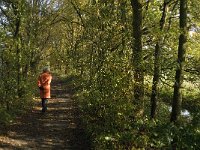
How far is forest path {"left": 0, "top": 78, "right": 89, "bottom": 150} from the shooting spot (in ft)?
41.8

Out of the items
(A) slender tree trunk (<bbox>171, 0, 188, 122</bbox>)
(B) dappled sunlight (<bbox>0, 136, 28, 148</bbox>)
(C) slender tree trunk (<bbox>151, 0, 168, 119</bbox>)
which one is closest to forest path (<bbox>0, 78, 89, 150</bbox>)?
(B) dappled sunlight (<bbox>0, 136, 28, 148</bbox>)

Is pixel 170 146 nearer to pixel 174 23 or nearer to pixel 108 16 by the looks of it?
pixel 108 16

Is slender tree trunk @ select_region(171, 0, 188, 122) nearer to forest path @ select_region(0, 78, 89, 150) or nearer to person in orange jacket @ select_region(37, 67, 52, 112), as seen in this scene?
forest path @ select_region(0, 78, 89, 150)

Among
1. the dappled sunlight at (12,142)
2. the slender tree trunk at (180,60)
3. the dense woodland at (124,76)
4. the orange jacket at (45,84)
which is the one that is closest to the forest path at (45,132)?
the dappled sunlight at (12,142)

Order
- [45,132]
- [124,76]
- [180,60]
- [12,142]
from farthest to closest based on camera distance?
[180,60]
[45,132]
[12,142]
[124,76]

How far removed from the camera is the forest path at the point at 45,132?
1273cm

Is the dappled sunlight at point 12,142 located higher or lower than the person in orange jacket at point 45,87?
lower

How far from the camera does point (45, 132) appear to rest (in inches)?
569

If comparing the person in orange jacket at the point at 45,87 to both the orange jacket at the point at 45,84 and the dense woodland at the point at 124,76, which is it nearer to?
the orange jacket at the point at 45,84

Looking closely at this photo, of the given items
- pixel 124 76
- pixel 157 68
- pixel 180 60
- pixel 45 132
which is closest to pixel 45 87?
pixel 45 132

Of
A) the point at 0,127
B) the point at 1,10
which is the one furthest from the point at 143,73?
the point at 1,10

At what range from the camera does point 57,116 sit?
17.5 metres

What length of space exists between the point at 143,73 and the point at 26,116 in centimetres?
721

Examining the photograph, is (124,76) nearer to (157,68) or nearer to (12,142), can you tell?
(157,68)
